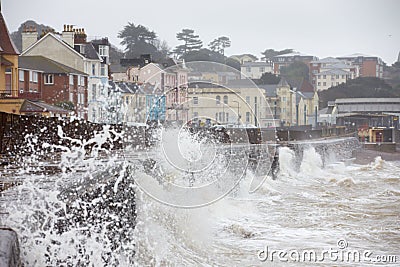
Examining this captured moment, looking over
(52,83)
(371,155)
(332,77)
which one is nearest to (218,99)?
(52,83)

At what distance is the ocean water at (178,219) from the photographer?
255 cm

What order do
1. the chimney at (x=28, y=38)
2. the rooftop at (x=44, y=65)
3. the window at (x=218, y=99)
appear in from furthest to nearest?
the chimney at (x=28, y=38)
the rooftop at (x=44, y=65)
the window at (x=218, y=99)

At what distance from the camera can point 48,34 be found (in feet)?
37.4

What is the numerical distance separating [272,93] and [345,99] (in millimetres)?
6249

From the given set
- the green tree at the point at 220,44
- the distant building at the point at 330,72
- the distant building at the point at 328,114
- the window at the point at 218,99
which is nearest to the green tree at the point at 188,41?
the green tree at the point at 220,44

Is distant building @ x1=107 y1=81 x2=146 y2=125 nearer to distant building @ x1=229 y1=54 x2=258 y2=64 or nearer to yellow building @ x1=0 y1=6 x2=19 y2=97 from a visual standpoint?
yellow building @ x1=0 y1=6 x2=19 y2=97

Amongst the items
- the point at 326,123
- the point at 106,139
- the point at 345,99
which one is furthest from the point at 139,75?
the point at 345,99

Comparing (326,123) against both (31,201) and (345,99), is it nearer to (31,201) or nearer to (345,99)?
(345,99)

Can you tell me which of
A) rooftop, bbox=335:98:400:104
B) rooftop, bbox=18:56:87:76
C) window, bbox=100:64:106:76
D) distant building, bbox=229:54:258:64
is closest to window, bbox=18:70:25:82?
rooftop, bbox=18:56:87:76

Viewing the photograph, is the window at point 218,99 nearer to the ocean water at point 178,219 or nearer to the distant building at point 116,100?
the ocean water at point 178,219

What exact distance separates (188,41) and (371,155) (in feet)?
21.2

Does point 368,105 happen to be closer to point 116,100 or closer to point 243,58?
point 243,58

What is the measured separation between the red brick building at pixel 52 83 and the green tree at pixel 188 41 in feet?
14.4

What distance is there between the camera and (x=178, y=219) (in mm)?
4113
